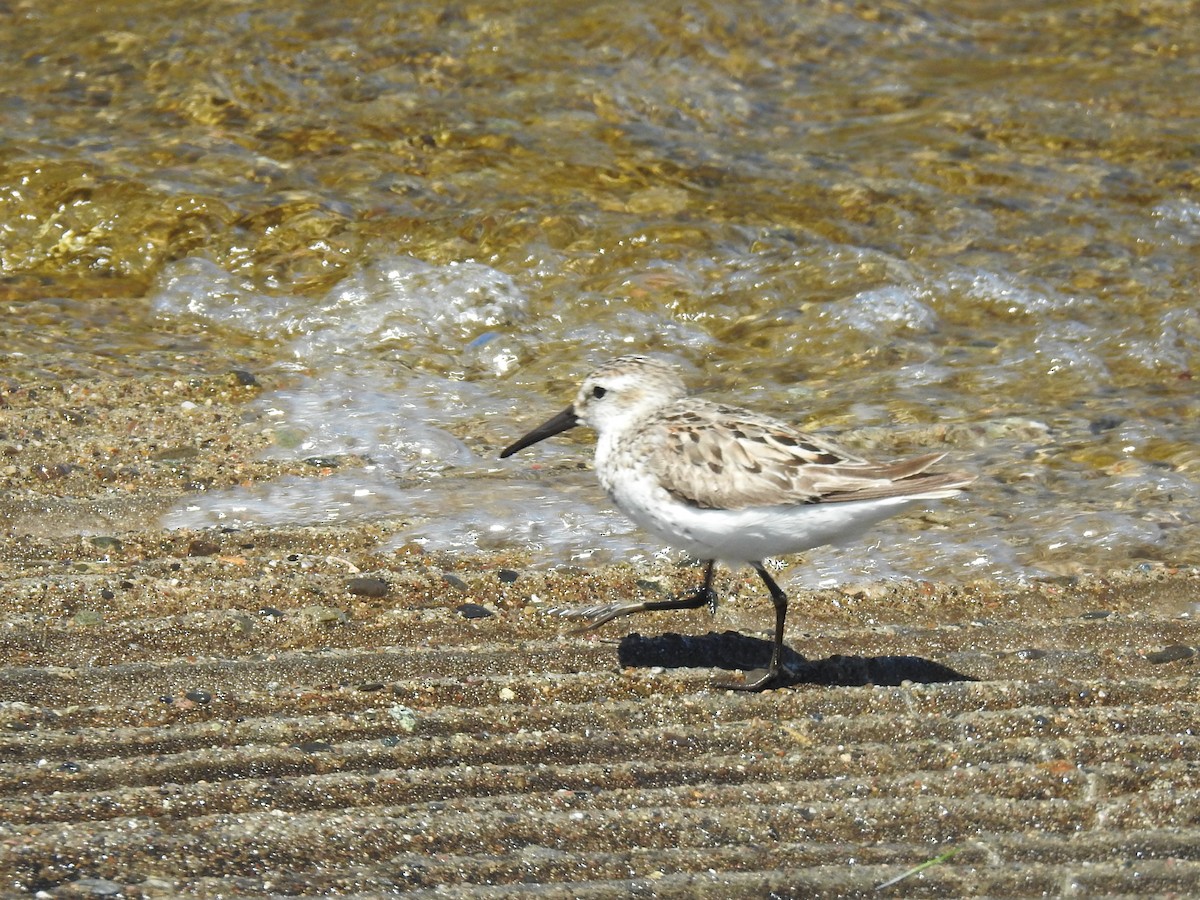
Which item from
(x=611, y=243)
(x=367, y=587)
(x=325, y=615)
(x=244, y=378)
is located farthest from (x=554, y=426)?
(x=611, y=243)

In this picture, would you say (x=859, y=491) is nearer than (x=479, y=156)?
Yes

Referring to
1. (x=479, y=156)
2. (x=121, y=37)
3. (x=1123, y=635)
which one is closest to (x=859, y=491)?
(x=1123, y=635)

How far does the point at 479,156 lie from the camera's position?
9602mm

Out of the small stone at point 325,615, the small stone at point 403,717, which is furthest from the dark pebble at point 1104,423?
the small stone at point 403,717

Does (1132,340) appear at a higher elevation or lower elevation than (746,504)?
lower

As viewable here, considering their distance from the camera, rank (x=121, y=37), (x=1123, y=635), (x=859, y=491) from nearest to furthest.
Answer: (x=859, y=491)
(x=1123, y=635)
(x=121, y=37)

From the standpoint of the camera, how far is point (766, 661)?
5.09 metres

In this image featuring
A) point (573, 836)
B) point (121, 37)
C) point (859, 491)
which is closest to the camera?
point (573, 836)

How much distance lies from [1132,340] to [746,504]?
432 centimetres

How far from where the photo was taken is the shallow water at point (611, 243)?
6.49m

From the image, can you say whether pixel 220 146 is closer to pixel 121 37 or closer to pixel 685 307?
pixel 121 37

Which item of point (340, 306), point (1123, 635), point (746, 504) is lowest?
point (340, 306)

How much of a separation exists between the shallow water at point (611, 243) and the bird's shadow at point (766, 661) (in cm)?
66

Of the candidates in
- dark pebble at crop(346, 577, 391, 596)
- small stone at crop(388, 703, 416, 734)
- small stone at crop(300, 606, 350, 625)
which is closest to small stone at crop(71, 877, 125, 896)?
small stone at crop(388, 703, 416, 734)
